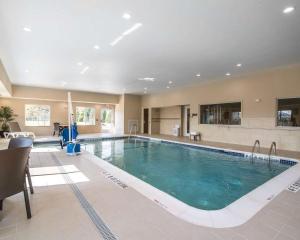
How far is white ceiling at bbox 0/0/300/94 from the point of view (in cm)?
290

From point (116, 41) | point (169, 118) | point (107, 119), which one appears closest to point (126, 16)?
point (116, 41)

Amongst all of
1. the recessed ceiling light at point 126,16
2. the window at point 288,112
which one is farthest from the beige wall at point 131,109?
the recessed ceiling light at point 126,16

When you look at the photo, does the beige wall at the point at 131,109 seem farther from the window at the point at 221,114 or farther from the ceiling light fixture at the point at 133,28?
the ceiling light fixture at the point at 133,28

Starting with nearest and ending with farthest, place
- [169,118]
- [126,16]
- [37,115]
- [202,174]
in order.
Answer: [126,16]
[202,174]
[37,115]
[169,118]

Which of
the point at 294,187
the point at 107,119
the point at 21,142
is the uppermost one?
the point at 107,119

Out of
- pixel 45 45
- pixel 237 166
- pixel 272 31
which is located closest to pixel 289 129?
pixel 237 166

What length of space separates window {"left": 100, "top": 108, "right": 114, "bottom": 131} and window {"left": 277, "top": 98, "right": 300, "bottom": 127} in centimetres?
1079

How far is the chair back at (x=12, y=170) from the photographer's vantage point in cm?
178

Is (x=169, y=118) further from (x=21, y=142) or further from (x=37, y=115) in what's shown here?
(x=21, y=142)

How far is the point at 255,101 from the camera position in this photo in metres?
7.02

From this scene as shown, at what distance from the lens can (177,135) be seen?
36.7 feet

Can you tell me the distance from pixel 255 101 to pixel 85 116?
10.5 m

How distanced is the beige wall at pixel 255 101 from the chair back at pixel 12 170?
736cm

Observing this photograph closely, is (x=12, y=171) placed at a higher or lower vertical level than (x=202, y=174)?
higher
